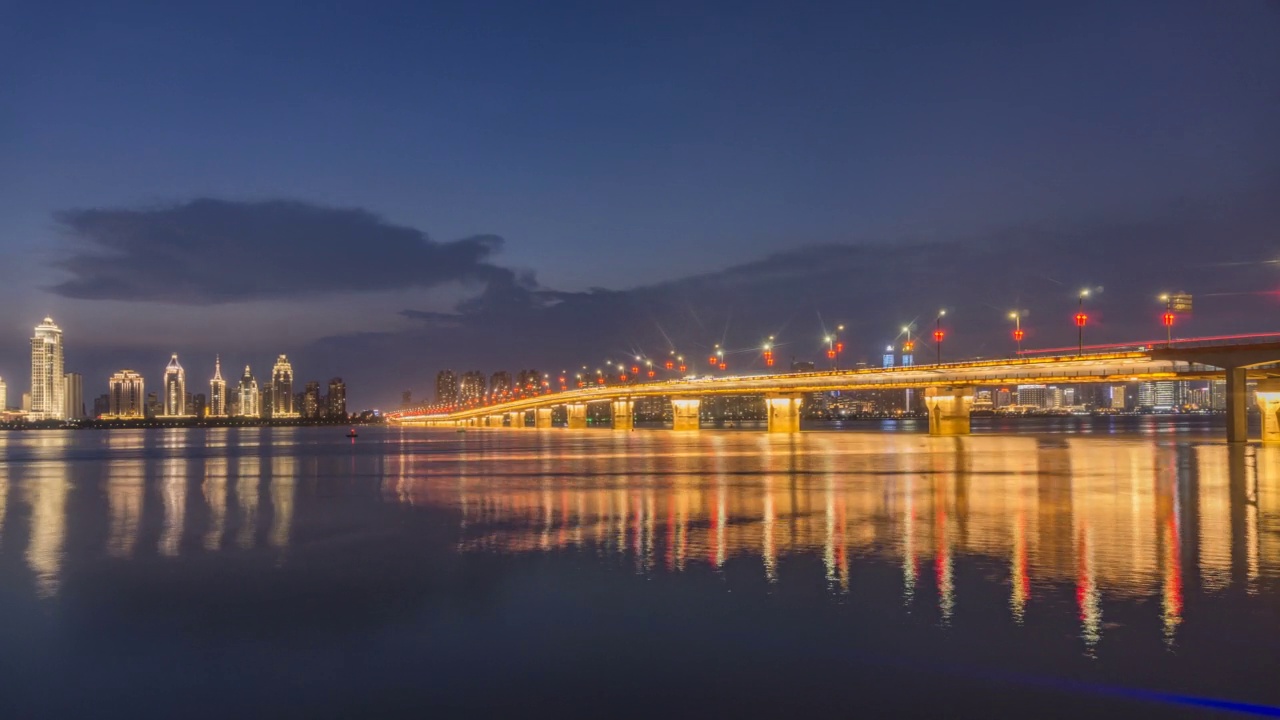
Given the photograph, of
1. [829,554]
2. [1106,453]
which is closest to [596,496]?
[829,554]

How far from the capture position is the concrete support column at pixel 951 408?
127438mm

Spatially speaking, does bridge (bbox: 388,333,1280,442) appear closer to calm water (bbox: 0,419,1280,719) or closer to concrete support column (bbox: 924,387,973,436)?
concrete support column (bbox: 924,387,973,436)

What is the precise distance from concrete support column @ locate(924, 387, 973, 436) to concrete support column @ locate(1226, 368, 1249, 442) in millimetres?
43873

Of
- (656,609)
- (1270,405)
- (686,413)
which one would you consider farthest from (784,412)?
(656,609)

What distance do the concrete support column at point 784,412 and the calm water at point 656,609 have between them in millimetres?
120919

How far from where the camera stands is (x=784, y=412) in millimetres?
158375

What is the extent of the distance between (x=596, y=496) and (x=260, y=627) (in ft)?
81.4

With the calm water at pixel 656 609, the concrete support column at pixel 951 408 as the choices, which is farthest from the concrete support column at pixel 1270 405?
the calm water at pixel 656 609

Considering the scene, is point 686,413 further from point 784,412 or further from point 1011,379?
point 1011,379

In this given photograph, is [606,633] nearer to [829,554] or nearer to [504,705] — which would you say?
[504,705]

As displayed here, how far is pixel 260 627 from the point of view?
52.3ft

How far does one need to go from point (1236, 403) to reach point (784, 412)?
8059 cm

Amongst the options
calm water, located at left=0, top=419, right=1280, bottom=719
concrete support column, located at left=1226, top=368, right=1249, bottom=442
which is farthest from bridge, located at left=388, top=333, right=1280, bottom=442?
calm water, located at left=0, top=419, right=1280, bottom=719

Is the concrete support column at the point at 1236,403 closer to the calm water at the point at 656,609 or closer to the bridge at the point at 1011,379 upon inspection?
the bridge at the point at 1011,379
